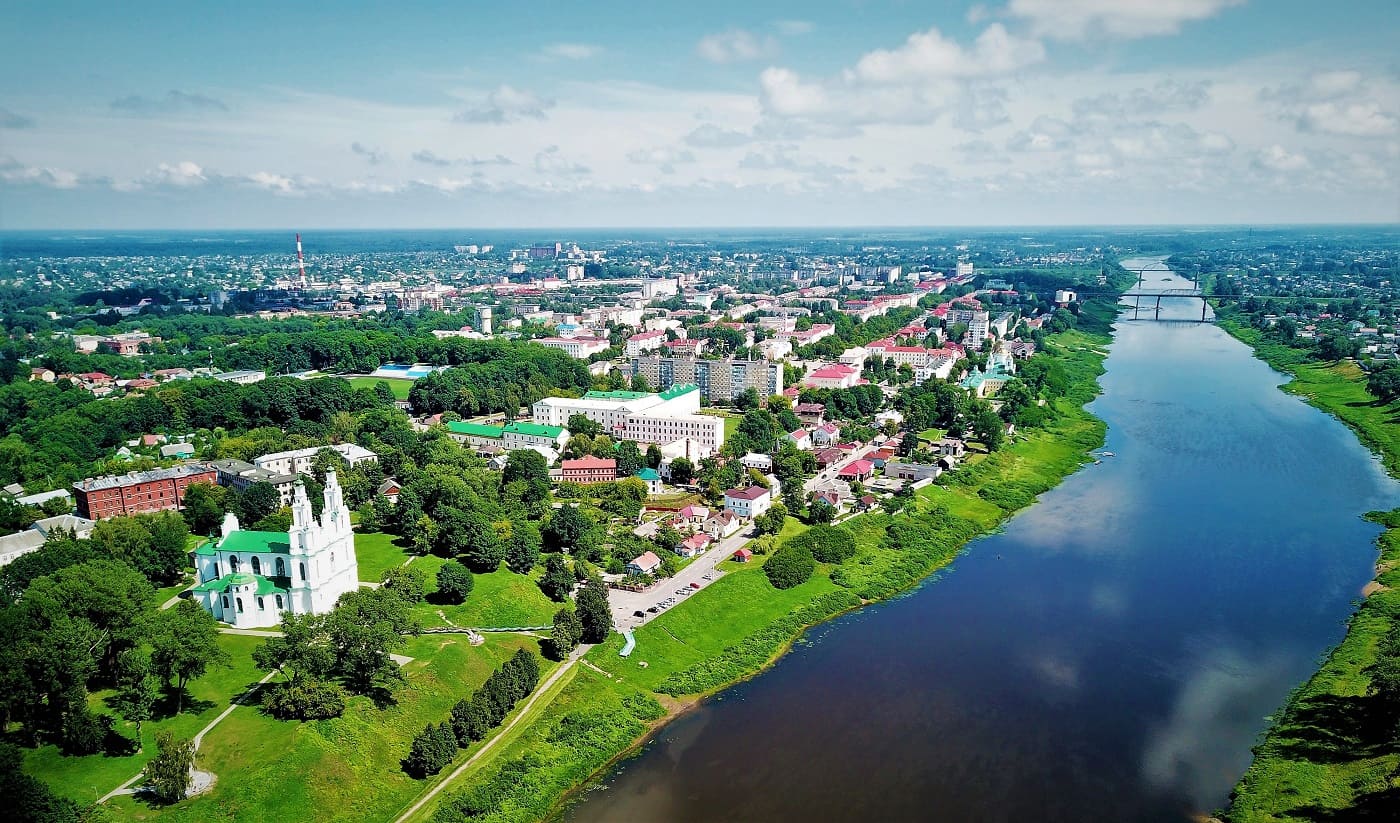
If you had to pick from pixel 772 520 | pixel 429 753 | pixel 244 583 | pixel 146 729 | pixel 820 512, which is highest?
pixel 244 583

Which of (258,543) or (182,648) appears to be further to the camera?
(258,543)

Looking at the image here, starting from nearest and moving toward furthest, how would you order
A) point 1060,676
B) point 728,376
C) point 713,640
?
point 1060,676 < point 713,640 < point 728,376

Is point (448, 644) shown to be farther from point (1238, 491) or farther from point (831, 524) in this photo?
point (1238, 491)

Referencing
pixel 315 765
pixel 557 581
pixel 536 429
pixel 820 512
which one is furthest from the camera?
pixel 536 429

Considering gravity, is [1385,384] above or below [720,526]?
above

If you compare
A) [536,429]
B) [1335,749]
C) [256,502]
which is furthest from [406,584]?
[1335,749]

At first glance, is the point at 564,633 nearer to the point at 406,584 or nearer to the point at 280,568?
the point at 406,584

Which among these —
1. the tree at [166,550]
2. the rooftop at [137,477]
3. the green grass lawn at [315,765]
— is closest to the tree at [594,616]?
the green grass lawn at [315,765]
